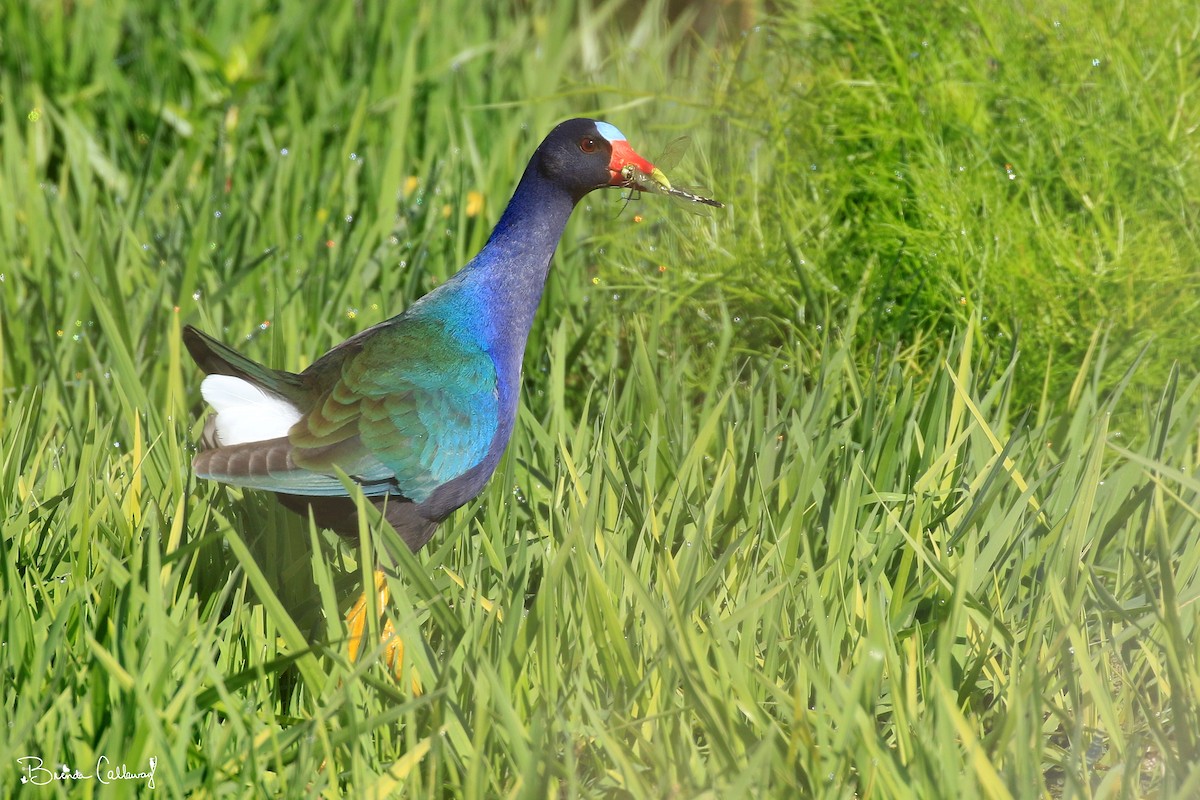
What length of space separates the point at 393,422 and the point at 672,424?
67cm

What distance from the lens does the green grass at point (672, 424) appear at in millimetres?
1742

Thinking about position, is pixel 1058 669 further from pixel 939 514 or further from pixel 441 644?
pixel 441 644

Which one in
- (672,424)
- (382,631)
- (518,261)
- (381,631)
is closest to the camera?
(381,631)

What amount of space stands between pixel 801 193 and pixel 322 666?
1592mm

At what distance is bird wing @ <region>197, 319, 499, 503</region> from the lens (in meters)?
2.10

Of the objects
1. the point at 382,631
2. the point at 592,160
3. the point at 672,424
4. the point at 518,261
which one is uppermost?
the point at 592,160

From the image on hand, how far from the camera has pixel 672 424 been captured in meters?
2.66

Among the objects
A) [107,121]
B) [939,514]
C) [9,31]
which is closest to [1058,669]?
[939,514]

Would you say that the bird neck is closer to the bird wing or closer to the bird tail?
the bird wing

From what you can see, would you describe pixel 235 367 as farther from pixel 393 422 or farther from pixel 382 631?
pixel 382 631

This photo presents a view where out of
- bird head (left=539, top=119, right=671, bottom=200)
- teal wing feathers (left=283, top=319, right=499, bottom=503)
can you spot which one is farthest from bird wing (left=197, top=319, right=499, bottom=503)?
bird head (left=539, top=119, right=671, bottom=200)

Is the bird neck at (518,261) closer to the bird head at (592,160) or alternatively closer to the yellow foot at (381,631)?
the bird head at (592,160)

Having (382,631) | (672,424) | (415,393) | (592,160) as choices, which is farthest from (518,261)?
(382,631)

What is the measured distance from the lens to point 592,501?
2.11 m
